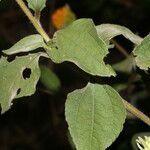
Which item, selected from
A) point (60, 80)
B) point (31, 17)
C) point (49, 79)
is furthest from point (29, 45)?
point (60, 80)

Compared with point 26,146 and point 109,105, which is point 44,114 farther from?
point 109,105

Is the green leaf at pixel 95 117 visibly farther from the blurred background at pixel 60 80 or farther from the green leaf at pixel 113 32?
the blurred background at pixel 60 80

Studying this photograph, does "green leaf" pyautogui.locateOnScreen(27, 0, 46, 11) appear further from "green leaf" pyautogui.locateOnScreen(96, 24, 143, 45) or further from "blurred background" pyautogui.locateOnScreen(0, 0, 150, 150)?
"blurred background" pyautogui.locateOnScreen(0, 0, 150, 150)

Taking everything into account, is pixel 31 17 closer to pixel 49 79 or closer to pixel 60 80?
pixel 49 79

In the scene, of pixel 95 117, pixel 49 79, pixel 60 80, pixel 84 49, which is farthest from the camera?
pixel 60 80

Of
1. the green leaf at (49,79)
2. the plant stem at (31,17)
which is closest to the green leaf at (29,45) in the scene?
the plant stem at (31,17)
